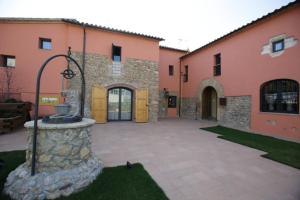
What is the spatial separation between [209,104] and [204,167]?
8265 millimetres

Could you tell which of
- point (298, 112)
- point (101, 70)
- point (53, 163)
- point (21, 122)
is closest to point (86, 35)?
point (101, 70)

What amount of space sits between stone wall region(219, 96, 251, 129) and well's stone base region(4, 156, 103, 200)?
24.5 ft

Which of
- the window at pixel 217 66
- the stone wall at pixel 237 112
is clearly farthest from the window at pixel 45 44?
the stone wall at pixel 237 112

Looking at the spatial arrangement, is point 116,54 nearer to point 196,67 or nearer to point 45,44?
point 45,44

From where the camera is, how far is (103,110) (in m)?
8.30

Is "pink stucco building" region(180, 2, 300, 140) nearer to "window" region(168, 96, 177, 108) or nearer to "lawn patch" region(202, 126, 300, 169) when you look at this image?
"lawn patch" region(202, 126, 300, 169)

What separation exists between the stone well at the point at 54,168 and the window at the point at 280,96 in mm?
7267

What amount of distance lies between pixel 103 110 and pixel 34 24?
219 inches

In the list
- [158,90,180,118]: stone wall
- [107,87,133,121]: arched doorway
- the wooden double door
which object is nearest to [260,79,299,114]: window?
the wooden double door

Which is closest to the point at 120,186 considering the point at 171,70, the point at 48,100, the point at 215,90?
the point at 48,100

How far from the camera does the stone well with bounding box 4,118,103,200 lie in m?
2.24

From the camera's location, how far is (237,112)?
7.67 meters

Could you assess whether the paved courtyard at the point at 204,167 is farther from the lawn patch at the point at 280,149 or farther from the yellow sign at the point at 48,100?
the yellow sign at the point at 48,100

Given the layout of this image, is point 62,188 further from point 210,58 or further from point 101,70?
point 210,58
